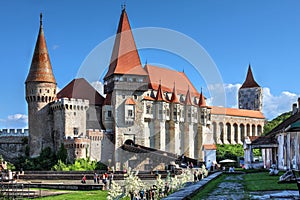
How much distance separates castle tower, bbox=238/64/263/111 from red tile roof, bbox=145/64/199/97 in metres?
31.6

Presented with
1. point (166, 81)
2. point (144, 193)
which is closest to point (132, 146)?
point (166, 81)

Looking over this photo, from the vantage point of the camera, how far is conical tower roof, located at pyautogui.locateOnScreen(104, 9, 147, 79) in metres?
58.2

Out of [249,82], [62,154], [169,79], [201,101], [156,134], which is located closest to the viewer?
[62,154]

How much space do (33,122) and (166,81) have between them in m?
23.6

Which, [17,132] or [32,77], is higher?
[32,77]

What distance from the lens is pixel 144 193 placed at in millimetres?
18781

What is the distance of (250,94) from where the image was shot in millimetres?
104812

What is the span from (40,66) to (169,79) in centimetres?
2376

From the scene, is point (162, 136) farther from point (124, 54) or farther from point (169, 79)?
point (169, 79)

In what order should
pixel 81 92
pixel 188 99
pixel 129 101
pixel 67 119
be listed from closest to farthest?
pixel 67 119 → pixel 129 101 → pixel 81 92 → pixel 188 99

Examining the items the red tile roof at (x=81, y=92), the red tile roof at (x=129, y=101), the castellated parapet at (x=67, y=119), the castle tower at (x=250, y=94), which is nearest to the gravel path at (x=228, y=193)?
the castellated parapet at (x=67, y=119)

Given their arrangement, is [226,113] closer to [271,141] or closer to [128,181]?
[271,141]

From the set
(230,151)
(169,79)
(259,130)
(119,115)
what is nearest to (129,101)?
(119,115)

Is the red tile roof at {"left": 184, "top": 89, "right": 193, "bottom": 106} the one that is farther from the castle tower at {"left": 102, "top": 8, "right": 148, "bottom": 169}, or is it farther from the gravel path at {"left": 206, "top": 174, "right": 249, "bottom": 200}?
A: the gravel path at {"left": 206, "top": 174, "right": 249, "bottom": 200}
